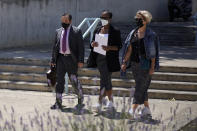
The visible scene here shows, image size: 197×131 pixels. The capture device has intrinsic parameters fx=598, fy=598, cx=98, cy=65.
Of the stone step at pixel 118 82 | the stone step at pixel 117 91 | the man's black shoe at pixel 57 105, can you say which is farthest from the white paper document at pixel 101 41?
the stone step at pixel 118 82

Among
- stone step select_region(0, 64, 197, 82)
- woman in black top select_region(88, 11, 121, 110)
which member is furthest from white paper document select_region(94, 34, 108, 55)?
stone step select_region(0, 64, 197, 82)

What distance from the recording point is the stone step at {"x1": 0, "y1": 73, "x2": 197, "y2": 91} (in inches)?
478

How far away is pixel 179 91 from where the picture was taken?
1212 cm

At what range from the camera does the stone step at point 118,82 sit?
39.8ft

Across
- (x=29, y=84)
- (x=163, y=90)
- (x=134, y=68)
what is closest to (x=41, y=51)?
(x=29, y=84)

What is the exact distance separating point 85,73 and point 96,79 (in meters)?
0.58

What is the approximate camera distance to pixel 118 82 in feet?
41.2

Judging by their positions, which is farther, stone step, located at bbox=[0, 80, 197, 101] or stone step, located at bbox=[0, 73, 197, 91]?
stone step, located at bbox=[0, 73, 197, 91]

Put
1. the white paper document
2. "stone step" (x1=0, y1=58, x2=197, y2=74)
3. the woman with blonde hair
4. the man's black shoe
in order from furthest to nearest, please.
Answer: "stone step" (x1=0, y1=58, x2=197, y2=74) < the man's black shoe < the white paper document < the woman with blonde hair

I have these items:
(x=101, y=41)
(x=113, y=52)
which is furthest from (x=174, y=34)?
(x=101, y=41)

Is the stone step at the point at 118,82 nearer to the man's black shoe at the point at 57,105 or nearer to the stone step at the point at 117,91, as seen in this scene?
the stone step at the point at 117,91

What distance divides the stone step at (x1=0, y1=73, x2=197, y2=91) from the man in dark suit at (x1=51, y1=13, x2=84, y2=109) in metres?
1.20

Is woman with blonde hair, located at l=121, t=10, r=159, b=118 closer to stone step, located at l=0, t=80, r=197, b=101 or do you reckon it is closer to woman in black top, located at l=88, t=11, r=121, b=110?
woman in black top, located at l=88, t=11, r=121, b=110

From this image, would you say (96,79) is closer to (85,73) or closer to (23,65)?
(85,73)
